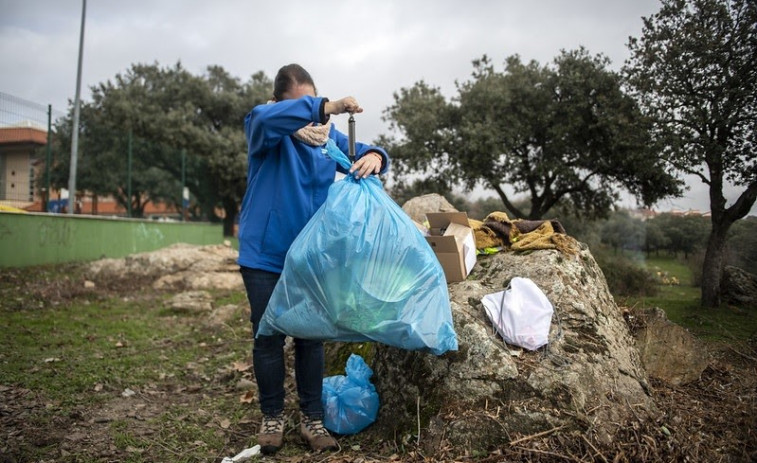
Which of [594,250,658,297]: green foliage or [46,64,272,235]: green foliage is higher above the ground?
[46,64,272,235]: green foliage

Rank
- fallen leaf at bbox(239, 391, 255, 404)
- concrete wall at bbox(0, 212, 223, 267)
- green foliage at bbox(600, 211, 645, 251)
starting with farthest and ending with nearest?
concrete wall at bbox(0, 212, 223, 267) → green foliage at bbox(600, 211, 645, 251) → fallen leaf at bbox(239, 391, 255, 404)

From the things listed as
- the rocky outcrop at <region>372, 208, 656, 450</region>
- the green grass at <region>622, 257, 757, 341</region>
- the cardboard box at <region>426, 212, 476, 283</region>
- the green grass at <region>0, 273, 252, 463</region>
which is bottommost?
the green grass at <region>0, 273, 252, 463</region>

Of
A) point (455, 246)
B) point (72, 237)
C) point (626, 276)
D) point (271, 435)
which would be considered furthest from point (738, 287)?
point (72, 237)

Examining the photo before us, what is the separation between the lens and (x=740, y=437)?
182 cm

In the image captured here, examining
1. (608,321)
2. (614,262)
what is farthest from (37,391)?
Answer: (614,262)

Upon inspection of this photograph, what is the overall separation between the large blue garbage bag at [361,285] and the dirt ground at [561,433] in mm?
551

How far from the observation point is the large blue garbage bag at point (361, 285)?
1.78 metres

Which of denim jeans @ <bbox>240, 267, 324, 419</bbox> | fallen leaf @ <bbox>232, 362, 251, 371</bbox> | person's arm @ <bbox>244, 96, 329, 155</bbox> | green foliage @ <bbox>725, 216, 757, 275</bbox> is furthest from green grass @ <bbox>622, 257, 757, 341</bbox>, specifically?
fallen leaf @ <bbox>232, 362, 251, 371</bbox>

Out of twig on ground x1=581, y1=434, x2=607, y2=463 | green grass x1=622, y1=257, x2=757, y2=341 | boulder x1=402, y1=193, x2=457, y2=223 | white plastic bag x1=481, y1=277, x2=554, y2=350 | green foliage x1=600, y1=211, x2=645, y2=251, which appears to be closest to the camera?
twig on ground x1=581, y1=434, x2=607, y2=463

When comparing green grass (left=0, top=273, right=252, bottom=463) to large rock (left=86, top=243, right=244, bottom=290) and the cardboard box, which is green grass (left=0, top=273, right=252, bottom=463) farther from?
large rock (left=86, top=243, right=244, bottom=290)

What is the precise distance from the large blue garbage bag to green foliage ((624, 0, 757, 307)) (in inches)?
90.6

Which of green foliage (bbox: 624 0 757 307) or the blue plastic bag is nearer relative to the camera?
the blue plastic bag

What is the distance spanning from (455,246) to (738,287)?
1.94m

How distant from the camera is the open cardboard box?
9.00 ft
